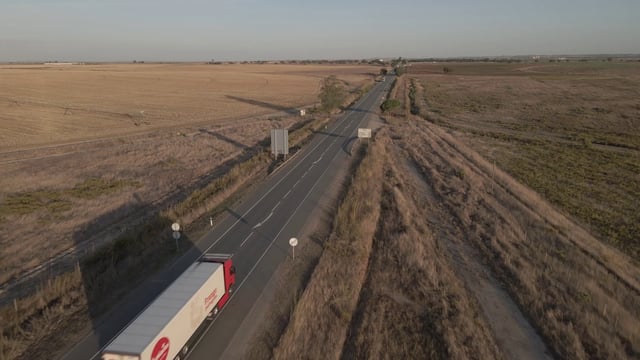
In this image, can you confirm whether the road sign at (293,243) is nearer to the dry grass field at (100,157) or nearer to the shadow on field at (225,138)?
the dry grass field at (100,157)

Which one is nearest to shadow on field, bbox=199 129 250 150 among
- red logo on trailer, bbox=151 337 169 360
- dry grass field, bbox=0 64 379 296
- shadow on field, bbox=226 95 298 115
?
dry grass field, bbox=0 64 379 296

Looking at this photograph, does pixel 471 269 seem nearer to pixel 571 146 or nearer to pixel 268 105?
pixel 571 146

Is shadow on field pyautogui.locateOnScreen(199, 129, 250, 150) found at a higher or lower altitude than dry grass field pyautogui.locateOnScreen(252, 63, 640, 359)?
higher

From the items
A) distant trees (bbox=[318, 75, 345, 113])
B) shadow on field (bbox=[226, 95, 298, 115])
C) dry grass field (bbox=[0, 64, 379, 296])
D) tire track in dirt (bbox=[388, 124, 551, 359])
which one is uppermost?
distant trees (bbox=[318, 75, 345, 113])

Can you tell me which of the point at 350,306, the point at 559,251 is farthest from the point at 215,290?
the point at 559,251

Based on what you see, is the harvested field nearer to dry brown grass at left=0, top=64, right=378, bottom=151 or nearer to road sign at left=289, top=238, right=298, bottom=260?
road sign at left=289, top=238, right=298, bottom=260

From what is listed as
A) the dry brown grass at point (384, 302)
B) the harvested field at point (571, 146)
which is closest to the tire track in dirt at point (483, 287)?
the dry brown grass at point (384, 302)
